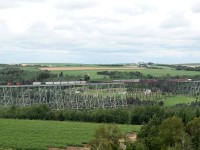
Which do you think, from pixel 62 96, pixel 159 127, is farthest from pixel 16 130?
pixel 62 96

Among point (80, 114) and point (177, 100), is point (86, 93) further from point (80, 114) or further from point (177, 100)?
point (177, 100)

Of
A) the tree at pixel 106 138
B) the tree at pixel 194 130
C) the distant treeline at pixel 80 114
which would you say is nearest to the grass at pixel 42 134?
the distant treeline at pixel 80 114

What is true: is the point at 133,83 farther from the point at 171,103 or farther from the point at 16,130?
the point at 16,130

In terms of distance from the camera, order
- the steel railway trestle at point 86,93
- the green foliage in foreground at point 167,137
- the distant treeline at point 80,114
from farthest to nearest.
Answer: the steel railway trestle at point 86,93, the distant treeline at point 80,114, the green foliage in foreground at point 167,137

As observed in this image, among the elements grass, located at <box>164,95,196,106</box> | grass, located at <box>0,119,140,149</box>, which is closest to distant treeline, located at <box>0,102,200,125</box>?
grass, located at <box>0,119,140,149</box>

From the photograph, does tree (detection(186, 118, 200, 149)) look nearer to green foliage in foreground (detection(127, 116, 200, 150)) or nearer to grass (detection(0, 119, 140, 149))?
green foliage in foreground (detection(127, 116, 200, 150))

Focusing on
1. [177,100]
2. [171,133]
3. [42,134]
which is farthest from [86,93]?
[171,133]

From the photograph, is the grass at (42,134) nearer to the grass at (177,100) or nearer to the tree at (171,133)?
the tree at (171,133)
